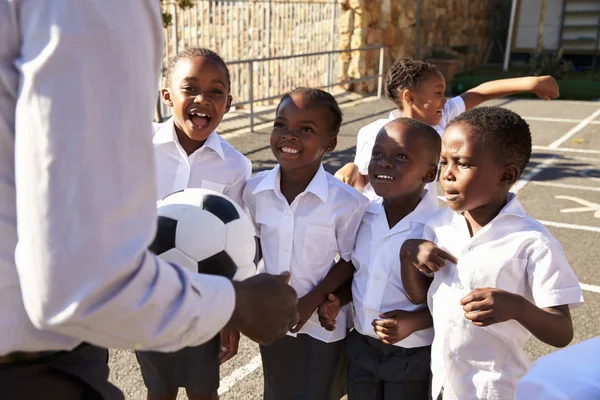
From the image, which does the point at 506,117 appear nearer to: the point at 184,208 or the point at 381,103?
the point at 184,208

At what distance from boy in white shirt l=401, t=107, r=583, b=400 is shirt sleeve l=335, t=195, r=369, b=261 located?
1.00 feet

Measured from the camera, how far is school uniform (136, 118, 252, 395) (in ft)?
8.07

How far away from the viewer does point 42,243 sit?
0.92 m

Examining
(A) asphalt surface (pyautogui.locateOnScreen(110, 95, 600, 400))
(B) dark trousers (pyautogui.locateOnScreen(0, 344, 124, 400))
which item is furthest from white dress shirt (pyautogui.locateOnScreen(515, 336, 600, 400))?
(A) asphalt surface (pyautogui.locateOnScreen(110, 95, 600, 400))

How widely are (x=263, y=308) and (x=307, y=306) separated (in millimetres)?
1075

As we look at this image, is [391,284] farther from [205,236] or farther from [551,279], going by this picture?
[205,236]

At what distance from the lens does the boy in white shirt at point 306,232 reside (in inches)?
93.8

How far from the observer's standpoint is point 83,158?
909 millimetres

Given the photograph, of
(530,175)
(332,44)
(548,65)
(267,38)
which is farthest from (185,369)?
(548,65)

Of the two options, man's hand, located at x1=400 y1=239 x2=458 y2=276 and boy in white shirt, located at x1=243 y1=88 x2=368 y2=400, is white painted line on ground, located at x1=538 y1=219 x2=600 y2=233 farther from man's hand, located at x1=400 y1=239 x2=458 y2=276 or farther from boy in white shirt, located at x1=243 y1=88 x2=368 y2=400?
man's hand, located at x1=400 y1=239 x2=458 y2=276

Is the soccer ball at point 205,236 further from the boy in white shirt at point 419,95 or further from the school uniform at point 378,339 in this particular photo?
the boy in white shirt at point 419,95

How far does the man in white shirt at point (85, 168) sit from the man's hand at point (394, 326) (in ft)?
4.05

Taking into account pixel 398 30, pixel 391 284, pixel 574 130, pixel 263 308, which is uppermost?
pixel 398 30

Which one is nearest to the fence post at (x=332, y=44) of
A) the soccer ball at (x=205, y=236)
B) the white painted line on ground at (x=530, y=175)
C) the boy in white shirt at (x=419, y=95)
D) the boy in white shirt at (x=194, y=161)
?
the white painted line on ground at (x=530, y=175)
